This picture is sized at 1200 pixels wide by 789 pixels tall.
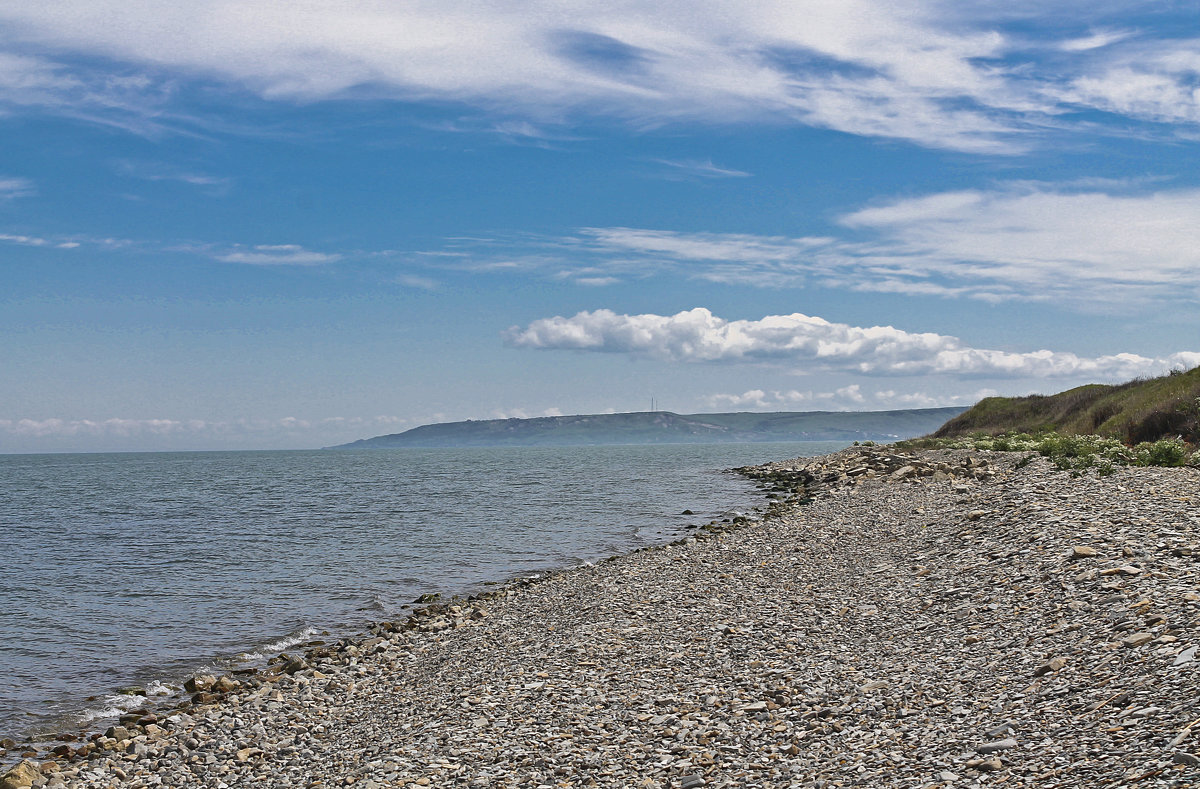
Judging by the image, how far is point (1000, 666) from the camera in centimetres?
995

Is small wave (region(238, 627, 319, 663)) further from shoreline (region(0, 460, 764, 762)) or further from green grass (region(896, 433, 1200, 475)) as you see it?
green grass (region(896, 433, 1200, 475))

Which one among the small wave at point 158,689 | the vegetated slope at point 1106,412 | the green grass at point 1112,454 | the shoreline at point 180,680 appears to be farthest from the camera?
the vegetated slope at point 1106,412

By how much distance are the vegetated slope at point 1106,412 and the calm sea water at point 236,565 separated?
21.0m

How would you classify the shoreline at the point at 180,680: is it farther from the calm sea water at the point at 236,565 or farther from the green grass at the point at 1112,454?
the green grass at the point at 1112,454

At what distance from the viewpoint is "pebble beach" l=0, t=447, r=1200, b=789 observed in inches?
314

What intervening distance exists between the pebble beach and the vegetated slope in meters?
22.9

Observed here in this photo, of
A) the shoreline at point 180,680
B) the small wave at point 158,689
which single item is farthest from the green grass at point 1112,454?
the small wave at point 158,689

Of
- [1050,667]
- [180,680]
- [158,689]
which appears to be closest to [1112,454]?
[1050,667]

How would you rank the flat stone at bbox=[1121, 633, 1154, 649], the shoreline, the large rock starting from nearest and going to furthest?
the flat stone at bbox=[1121, 633, 1154, 649] < the large rock < the shoreline

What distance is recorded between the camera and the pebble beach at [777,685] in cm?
798

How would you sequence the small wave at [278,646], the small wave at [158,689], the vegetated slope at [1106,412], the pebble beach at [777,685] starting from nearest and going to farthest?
the pebble beach at [777,685] → the small wave at [158,689] → the small wave at [278,646] → the vegetated slope at [1106,412]

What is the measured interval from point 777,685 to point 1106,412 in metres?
53.6

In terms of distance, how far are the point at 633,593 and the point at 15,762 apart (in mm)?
11764

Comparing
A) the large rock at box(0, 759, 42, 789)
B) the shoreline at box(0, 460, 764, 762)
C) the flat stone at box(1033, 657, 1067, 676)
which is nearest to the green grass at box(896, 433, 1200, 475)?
the flat stone at box(1033, 657, 1067, 676)
